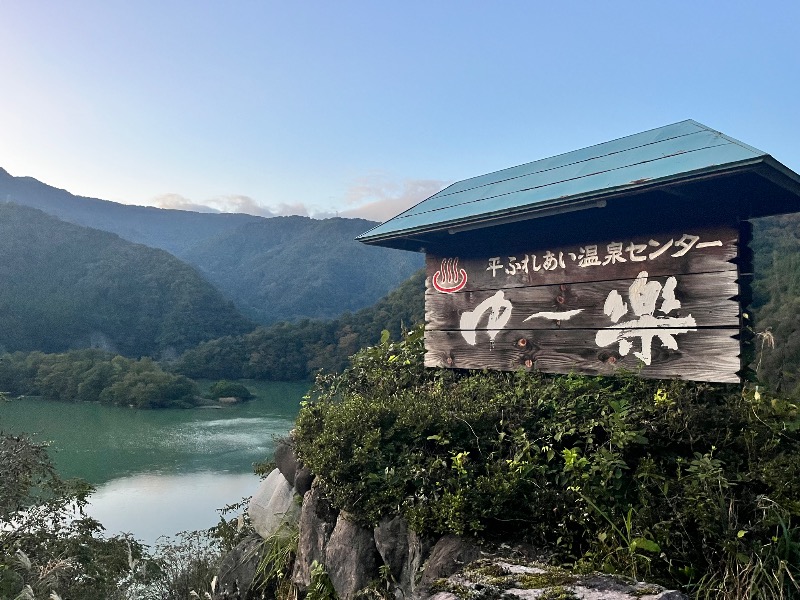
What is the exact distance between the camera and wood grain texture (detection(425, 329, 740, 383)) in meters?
3.21

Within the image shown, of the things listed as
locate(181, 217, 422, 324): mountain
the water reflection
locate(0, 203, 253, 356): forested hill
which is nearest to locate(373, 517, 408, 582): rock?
the water reflection

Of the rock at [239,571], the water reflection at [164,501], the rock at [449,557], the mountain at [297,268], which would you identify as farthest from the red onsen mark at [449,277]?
the mountain at [297,268]

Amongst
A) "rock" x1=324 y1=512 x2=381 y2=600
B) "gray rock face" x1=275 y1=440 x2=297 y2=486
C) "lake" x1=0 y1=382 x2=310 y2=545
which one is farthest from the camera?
"lake" x1=0 y1=382 x2=310 y2=545

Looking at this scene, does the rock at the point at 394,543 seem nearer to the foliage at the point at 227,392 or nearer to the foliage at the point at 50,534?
the foliage at the point at 50,534

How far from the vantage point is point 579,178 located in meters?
3.71

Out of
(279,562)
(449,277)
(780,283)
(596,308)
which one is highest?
(780,283)

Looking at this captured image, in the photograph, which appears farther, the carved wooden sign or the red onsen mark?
the red onsen mark

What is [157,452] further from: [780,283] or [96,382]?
[780,283]

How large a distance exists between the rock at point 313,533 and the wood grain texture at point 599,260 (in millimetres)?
2023

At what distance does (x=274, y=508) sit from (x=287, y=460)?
390 millimetres

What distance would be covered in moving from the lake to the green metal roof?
248cm

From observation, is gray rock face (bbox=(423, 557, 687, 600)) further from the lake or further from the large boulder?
the lake

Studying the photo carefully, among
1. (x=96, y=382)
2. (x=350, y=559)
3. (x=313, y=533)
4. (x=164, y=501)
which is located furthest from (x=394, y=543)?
(x=96, y=382)

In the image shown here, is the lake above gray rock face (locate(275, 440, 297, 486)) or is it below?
below
